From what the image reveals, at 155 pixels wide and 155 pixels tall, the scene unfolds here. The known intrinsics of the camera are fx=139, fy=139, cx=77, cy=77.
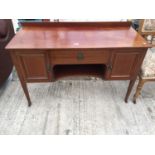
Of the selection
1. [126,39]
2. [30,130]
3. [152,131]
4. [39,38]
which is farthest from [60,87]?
[152,131]

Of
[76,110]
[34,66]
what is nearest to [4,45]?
[34,66]

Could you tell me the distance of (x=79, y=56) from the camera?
105 centimetres

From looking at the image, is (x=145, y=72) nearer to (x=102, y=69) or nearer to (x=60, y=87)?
(x=102, y=69)

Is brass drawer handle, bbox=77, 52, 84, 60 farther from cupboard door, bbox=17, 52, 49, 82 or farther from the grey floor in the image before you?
the grey floor

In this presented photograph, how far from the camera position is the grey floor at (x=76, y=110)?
128cm

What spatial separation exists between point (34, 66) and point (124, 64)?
72 cm

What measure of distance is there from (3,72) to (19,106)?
0.40 meters

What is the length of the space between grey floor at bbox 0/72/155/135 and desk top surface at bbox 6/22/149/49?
0.71 m

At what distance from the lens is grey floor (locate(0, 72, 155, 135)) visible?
4.21ft

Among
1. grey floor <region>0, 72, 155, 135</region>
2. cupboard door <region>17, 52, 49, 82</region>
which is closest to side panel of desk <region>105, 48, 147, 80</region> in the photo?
grey floor <region>0, 72, 155, 135</region>

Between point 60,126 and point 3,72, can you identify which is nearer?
point 60,126

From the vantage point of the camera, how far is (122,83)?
175cm

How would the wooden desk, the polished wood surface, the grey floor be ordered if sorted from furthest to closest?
the polished wood surface → the grey floor → the wooden desk

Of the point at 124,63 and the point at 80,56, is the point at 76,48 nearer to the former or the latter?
the point at 80,56
